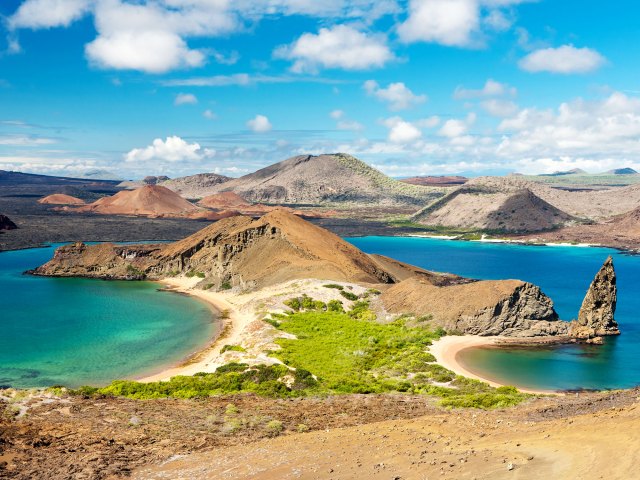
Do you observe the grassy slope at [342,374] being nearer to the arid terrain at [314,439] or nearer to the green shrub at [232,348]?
the arid terrain at [314,439]

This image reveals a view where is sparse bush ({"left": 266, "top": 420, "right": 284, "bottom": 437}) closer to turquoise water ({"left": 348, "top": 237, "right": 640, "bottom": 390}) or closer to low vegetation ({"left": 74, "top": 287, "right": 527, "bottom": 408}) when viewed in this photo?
low vegetation ({"left": 74, "top": 287, "right": 527, "bottom": 408})

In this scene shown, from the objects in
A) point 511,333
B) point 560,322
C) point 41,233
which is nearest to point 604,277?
point 560,322

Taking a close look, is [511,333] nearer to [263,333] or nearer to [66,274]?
[263,333]

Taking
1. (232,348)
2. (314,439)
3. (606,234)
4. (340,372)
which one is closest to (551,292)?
(340,372)

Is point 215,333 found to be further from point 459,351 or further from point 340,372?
point 459,351

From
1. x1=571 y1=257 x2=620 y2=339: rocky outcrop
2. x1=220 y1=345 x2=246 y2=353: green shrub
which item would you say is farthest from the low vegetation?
x1=571 y1=257 x2=620 y2=339: rocky outcrop

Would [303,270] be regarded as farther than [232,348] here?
Yes

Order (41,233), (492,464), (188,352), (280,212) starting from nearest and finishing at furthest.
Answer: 1. (492,464)
2. (188,352)
3. (280,212)
4. (41,233)

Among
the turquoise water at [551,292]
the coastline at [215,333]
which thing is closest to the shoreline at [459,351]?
the turquoise water at [551,292]
